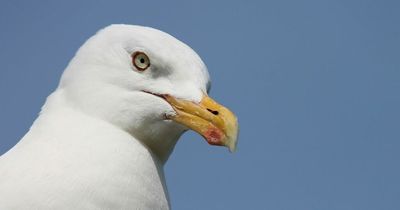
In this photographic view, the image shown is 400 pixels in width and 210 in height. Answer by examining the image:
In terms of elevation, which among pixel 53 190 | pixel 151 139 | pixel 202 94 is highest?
pixel 202 94

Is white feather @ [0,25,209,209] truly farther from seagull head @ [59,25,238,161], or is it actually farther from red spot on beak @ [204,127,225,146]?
red spot on beak @ [204,127,225,146]

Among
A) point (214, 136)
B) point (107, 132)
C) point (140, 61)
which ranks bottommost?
point (107, 132)

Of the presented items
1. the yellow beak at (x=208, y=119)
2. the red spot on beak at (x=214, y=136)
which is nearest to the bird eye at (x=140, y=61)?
the yellow beak at (x=208, y=119)

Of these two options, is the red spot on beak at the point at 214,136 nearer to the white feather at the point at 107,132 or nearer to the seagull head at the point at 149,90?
the seagull head at the point at 149,90

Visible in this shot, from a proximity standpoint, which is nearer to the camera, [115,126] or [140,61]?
[115,126]

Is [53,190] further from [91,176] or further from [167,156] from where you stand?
[167,156]

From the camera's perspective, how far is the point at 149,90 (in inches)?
270

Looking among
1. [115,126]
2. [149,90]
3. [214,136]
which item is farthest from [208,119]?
[115,126]

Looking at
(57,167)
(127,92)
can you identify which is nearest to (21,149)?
(57,167)

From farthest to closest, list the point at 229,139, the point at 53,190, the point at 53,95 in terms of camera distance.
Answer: the point at 53,95 < the point at 229,139 < the point at 53,190

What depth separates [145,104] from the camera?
6.79 metres

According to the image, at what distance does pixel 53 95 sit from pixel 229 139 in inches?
52.8

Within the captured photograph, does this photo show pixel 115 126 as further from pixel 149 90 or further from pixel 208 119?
pixel 208 119

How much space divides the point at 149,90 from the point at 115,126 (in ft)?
1.11
